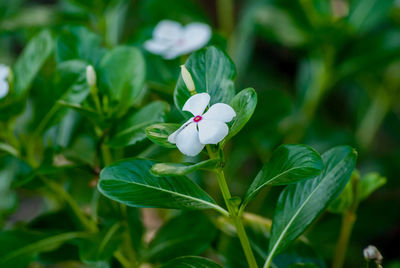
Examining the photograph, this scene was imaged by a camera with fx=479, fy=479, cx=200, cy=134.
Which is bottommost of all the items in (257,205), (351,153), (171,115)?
(257,205)

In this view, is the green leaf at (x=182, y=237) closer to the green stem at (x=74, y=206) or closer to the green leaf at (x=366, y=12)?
the green stem at (x=74, y=206)

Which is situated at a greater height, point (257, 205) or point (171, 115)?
point (171, 115)

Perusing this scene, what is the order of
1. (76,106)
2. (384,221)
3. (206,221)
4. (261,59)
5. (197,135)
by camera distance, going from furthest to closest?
1. (261,59)
2. (384,221)
3. (206,221)
4. (76,106)
5. (197,135)

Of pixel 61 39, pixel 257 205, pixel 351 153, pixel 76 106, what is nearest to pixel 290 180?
pixel 351 153

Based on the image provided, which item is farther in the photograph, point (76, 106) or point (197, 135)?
point (76, 106)

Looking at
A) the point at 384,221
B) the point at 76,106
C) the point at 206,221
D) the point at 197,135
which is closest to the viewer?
the point at 197,135

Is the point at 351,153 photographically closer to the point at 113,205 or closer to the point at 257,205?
the point at 113,205

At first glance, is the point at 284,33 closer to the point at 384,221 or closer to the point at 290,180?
the point at 384,221
